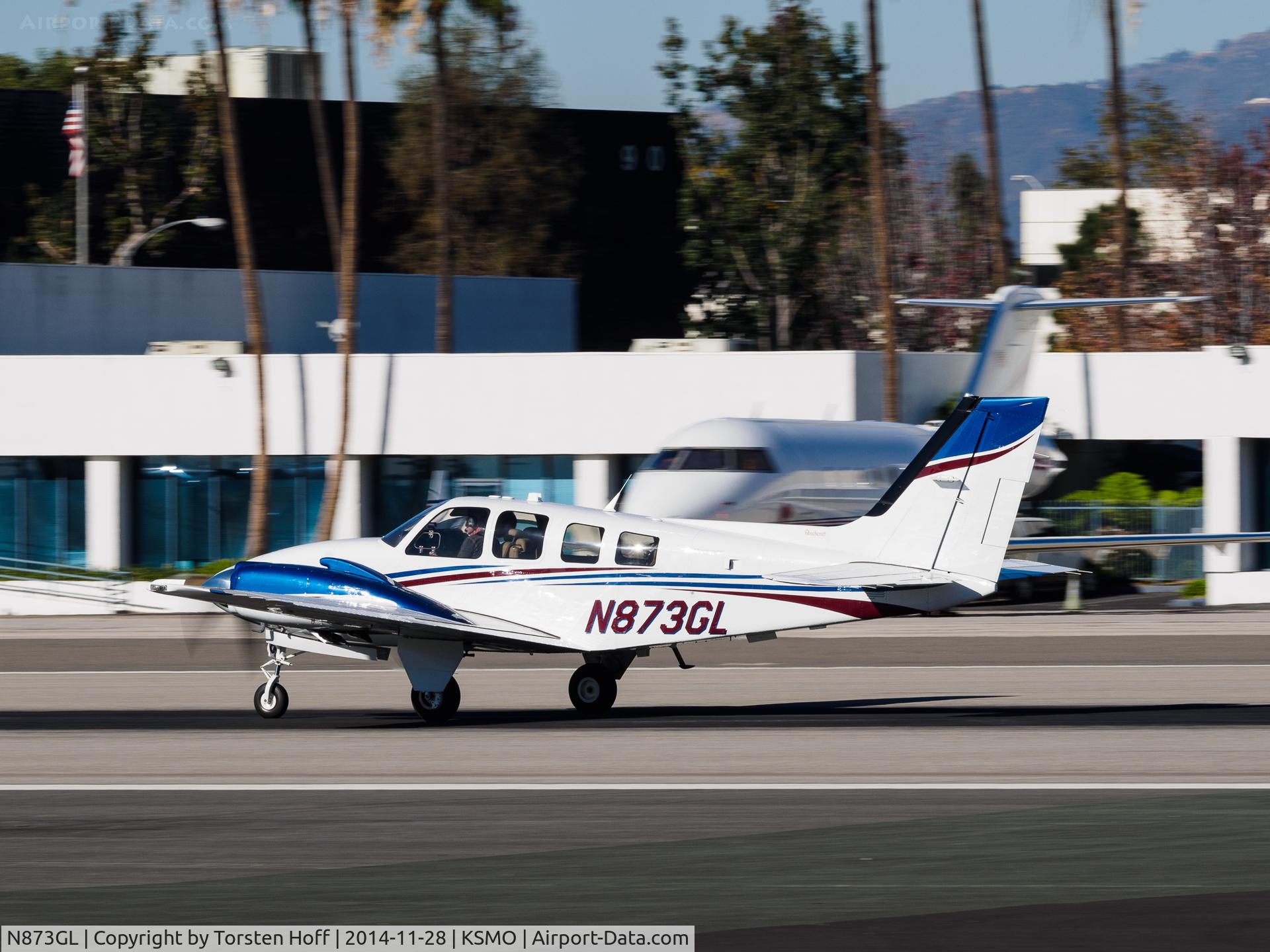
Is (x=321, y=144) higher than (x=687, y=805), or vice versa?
(x=321, y=144)

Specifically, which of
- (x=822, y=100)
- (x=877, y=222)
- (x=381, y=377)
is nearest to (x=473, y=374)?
(x=381, y=377)

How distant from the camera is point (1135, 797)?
519 inches

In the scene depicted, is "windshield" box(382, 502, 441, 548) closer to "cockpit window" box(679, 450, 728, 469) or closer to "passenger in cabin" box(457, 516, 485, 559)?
"passenger in cabin" box(457, 516, 485, 559)

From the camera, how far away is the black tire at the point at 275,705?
727 inches

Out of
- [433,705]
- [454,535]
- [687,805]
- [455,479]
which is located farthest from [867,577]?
[455,479]

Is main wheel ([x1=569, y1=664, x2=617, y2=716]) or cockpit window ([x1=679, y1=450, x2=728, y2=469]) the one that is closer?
main wheel ([x1=569, y1=664, x2=617, y2=716])

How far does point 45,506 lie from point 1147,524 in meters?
27.0

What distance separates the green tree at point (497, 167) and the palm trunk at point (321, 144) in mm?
4470

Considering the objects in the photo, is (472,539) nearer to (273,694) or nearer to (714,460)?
(273,694)

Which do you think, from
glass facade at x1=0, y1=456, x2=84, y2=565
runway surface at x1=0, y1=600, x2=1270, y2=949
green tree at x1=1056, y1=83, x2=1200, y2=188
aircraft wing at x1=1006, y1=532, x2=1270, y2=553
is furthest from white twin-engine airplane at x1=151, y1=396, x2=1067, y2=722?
green tree at x1=1056, y1=83, x2=1200, y2=188

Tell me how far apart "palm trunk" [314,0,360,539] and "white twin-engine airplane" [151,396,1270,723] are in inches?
895

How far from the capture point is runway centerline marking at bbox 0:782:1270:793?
13.7 metres

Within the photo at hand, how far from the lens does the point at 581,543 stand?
18.2 meters

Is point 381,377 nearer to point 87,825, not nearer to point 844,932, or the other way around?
point 87,825
